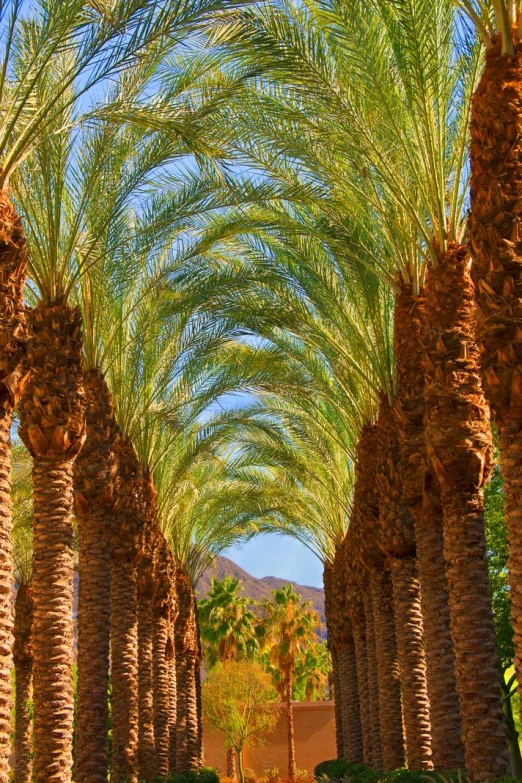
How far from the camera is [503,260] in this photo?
9742 millimetres

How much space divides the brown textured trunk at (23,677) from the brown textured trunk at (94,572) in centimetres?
1439

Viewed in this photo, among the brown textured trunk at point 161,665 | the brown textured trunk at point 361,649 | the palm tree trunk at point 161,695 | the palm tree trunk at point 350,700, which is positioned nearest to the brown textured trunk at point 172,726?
the brown textured trunk at point 161,665

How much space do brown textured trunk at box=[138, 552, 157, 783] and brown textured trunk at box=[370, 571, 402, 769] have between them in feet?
17.4

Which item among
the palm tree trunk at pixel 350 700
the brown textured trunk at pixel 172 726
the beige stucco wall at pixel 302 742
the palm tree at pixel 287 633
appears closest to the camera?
the brown textured trunk at pixel 172 726

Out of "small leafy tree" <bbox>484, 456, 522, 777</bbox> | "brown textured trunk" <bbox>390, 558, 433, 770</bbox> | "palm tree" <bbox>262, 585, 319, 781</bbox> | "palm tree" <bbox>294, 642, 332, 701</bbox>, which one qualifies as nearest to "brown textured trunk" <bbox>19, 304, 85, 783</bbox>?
"brown textured trunk" <bbox>390, 558, 433, 770</bbox>

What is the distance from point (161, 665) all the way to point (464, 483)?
16.2m

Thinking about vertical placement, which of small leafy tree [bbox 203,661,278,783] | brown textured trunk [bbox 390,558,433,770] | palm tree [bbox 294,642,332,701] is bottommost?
brown textured trunk [bbox 390,558,433,770]

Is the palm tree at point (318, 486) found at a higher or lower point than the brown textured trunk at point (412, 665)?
higher

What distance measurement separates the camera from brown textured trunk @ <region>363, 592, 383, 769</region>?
2423cm

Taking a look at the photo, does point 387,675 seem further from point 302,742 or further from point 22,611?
point 302,742

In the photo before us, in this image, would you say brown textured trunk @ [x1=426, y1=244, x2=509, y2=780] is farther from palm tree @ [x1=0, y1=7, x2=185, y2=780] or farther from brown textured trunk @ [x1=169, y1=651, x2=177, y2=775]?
brown textured trunk @ [x1=169, y1=651, x2=177, y2=775]

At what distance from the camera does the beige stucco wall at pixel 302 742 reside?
5200cm

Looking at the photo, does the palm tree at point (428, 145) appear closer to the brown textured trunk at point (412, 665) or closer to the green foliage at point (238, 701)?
the brown textured trunk at point (412, 665)

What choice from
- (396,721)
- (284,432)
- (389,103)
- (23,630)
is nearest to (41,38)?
(389,103)
